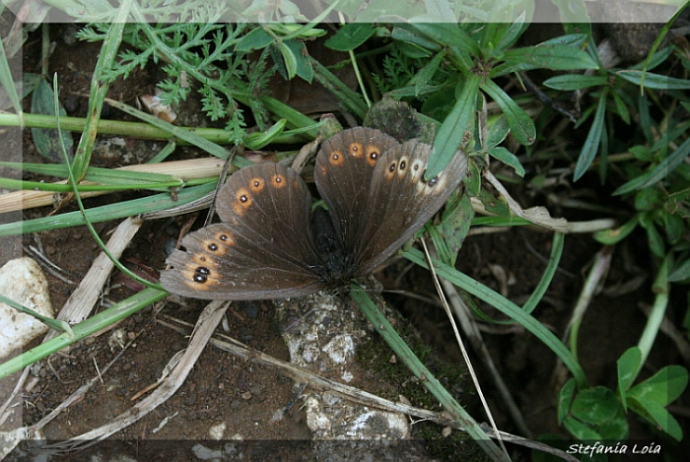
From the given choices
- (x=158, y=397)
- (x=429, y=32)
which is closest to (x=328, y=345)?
(x=158, y=397)

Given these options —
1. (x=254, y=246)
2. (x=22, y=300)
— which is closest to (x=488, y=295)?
(x=254, y=246)

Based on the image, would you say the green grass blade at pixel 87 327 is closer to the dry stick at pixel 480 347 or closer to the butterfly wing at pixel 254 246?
the butterfly wing at pixel 254 246

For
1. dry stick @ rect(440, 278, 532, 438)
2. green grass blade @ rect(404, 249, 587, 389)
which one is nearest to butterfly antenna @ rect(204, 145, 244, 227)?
green grass blade @ rect(404, 249, 587, 389)

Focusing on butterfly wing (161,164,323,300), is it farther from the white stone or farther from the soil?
the white stone

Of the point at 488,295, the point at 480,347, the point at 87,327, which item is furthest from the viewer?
the point at 480,347

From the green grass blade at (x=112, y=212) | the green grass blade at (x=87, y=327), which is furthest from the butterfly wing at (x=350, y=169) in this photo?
the green grass blade at (x=87, y=327)

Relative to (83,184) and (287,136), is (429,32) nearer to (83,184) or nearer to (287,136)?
(287,136)

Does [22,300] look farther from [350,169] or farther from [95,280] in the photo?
[350,169]
